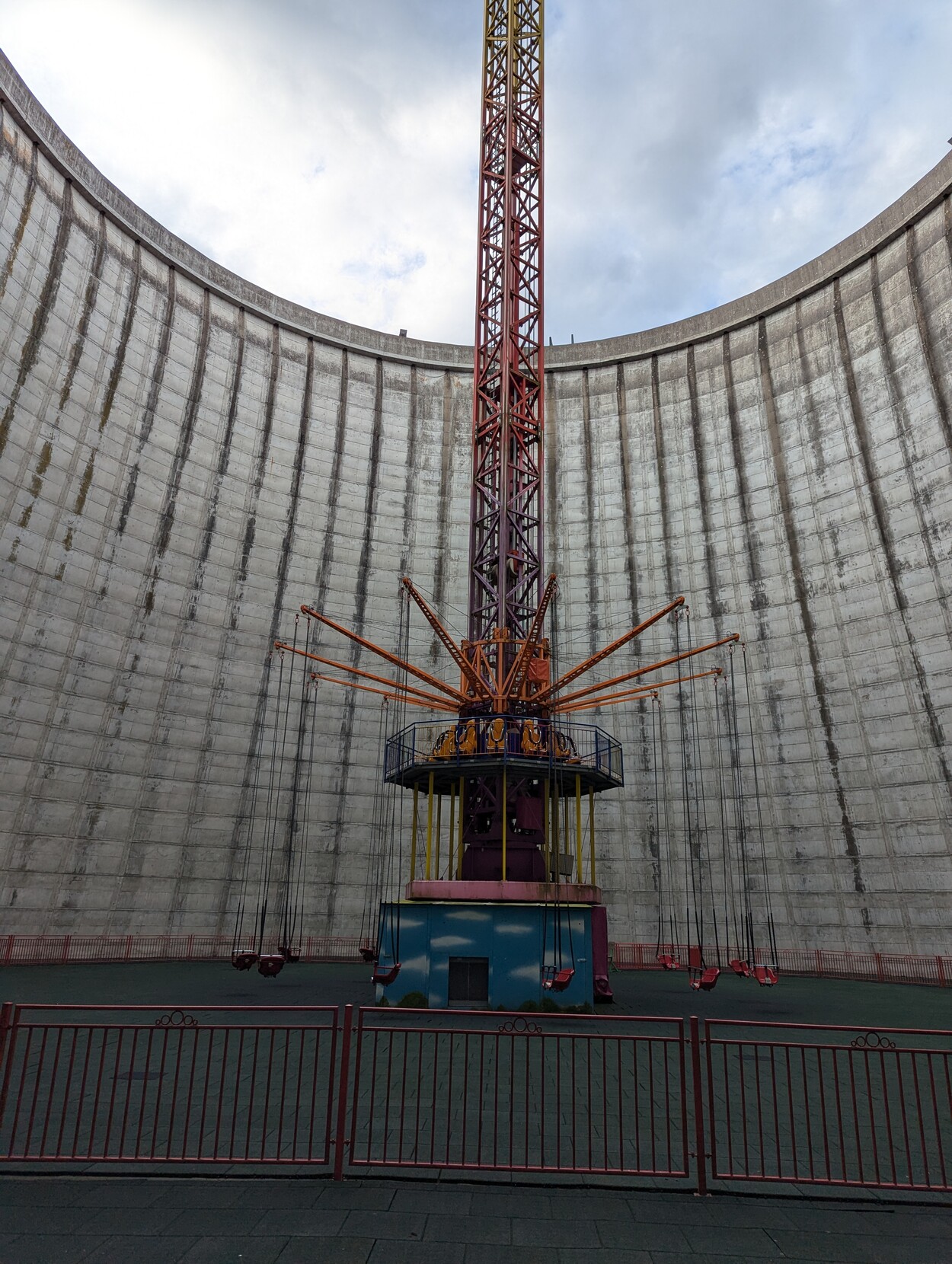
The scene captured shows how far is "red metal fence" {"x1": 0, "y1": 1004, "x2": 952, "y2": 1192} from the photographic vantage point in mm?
6367

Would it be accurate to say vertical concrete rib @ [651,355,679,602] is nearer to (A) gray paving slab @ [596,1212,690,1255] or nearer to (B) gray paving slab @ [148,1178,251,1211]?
(A) gray paving slab @ [596,1212,690,1255]

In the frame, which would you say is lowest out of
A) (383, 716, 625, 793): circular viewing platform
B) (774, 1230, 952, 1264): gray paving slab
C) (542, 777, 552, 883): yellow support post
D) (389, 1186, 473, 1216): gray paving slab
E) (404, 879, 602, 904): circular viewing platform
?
(774, 1230, 952, 1264): gray paving slab

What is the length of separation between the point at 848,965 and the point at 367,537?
24.7 metres

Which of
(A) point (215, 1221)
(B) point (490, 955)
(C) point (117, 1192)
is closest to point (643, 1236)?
(A) point (215, 1221)

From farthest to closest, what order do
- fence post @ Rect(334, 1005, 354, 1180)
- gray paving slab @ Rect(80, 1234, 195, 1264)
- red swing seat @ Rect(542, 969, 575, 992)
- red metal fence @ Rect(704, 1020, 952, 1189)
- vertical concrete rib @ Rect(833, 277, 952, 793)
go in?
1. vertical concrete rib @ Rect(833, 277, 952, 793)
2. red swing seat @ Rect(542, 969, 575, 992)
3. fence post @ Rect(334, 1005, 354, 1180)
4. red metal fence @ Rect(704, 1020, 952, 1189)
5. gray paving slab @ Rect(80, 1234, 195, 1264)

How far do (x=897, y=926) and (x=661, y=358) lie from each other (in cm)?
2574

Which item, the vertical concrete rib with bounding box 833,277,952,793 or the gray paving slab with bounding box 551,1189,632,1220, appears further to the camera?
the vertical concrete rib with bounding box 833,277,952,793

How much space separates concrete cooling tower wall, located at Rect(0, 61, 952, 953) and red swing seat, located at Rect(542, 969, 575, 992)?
565 inches

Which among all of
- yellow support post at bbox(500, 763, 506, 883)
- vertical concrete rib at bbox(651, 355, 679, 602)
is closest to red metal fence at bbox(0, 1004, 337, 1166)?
yellow support post at bbox(500, 763, 506, 883)

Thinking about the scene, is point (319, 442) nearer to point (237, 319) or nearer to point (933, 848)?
point (237, 319)

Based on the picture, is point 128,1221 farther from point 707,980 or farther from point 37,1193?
point 707,980

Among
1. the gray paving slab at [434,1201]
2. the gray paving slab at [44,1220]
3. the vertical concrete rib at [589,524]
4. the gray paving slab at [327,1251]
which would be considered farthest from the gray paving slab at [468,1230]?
the vertical concrete rib at [589,524]

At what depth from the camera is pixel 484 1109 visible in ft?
28.3

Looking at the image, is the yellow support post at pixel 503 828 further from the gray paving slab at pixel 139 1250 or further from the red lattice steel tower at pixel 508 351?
the gray paving slab at pixel 139 1250
